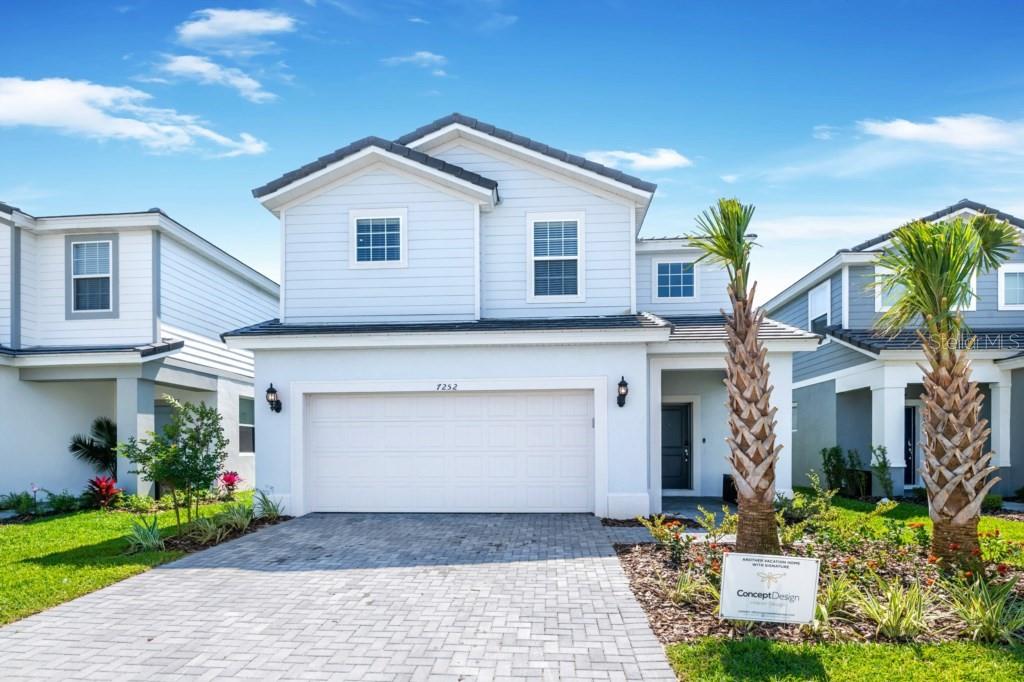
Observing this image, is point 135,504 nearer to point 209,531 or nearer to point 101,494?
point 101,494

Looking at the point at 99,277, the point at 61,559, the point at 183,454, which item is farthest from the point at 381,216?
the point at 61,559

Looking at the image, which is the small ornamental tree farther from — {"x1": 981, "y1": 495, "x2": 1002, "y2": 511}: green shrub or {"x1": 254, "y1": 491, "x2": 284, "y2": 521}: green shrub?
{"x1": 981, "y1": 495, "x2": 1002, "y2": 511}: green shrub

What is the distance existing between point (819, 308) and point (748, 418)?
13629 millimetres

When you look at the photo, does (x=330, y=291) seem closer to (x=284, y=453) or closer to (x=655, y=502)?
(x=284, y=453)

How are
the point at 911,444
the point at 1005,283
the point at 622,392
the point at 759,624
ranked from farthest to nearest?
the point at 911,444, the point at 1005,283, the point at 622,392, the point at 759,624

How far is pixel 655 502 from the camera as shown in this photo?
1262cm

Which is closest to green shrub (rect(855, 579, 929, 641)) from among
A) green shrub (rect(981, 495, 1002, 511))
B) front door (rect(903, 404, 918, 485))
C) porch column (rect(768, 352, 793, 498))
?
Answer: porch column (rect(768, 352, 793, 498))

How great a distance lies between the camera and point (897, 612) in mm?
5922

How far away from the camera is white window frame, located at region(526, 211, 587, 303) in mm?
13234

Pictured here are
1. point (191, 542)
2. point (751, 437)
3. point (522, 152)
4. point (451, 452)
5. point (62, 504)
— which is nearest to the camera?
point (751, 437)

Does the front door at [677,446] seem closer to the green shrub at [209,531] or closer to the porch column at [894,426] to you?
the porch column at [894,426]

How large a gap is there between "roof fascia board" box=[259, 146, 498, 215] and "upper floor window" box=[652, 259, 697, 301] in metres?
5.01

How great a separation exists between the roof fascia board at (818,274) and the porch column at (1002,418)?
3.94 metres

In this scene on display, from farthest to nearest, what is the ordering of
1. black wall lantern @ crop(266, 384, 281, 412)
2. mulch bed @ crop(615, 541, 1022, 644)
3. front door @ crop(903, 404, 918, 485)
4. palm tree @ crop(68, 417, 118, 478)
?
1. front door @ crop(903, 404, 918, 485)
2. palm tree @ crop(68, 417, 118, 478)
3. black wall lantern @ crop(266, 384, 281, 412)
4. mulch bed @ crop(615, 541, 1022, 644)
